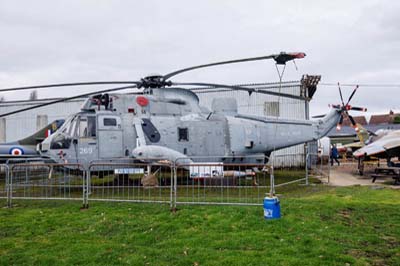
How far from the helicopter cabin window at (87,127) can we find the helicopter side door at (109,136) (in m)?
0.20

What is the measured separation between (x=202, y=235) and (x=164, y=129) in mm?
8245

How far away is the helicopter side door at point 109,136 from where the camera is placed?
1327 cm

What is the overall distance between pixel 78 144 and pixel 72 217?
5407 mm

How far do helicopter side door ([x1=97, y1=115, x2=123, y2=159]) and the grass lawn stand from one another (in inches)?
167

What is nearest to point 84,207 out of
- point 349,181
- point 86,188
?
point 86,188

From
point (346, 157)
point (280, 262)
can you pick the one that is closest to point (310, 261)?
point (280, 262)

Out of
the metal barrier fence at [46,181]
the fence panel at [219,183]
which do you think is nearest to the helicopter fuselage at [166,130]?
the metal barrier fence at [46,181]

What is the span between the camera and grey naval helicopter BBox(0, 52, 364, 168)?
42.3 feet

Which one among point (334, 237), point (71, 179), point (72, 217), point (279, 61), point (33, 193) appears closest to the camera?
point (334, 237)

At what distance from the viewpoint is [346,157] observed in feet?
111

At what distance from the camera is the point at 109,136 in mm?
13398

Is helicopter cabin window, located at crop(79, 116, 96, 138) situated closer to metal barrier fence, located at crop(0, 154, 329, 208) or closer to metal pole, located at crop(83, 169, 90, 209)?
metal barrier fence, located at crop(0, 154, 329, 208)

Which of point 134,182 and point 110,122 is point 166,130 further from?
point 134,182

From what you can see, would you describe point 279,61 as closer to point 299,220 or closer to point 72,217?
point 299,220
